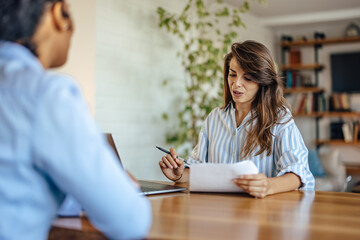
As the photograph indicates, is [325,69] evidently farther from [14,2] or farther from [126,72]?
[14,2]

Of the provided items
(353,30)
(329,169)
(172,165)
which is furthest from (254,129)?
(353,30)

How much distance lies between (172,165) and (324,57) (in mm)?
5602

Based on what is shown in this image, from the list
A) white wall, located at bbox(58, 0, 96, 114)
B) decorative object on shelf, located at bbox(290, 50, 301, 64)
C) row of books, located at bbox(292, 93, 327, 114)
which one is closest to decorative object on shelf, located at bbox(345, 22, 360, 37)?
decorative object on shelf, located at bbox(290, 50, 301, 64)

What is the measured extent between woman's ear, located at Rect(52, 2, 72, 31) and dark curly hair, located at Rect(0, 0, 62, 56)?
0.09 ft

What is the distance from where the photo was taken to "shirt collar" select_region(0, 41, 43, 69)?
0.77 metres

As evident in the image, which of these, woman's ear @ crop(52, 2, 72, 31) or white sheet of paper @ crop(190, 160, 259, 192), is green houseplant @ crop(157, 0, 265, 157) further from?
woman's ear @ crop(52, 2, 72, 31)

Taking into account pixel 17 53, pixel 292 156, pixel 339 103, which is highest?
pixel 339 103

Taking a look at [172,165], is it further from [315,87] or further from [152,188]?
Answer: [315,87]

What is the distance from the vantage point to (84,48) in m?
3.43

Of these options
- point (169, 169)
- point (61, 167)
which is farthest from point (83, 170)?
point (169, 169)

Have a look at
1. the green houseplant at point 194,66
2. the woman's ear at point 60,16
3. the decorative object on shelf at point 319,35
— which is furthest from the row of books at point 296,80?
the woman's ear at point 60,16

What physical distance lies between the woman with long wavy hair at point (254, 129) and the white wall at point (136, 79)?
174 centimetres

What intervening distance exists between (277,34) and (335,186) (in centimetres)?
276

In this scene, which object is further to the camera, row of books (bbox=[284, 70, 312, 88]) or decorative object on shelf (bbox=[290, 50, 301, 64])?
decorative object on shelf (bbox=[290, 50, 301, 64])
